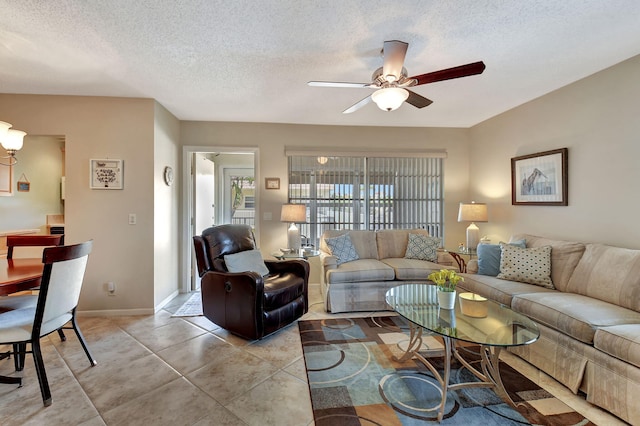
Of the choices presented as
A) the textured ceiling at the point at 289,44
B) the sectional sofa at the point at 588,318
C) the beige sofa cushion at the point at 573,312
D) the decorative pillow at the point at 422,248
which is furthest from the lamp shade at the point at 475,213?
the beige sofa cushion at the point at 573,312

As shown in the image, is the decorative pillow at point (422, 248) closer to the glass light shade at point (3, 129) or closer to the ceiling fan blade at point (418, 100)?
the ceiling fan blade at point (418, 100)

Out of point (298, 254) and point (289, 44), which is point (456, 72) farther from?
point (298, 254)

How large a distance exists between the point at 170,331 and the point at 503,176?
448 cm

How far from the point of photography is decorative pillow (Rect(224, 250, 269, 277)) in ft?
9.49

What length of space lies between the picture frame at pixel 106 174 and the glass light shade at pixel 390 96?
9.60 feet

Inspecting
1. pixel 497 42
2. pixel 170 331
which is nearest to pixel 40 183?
pixel 170 331

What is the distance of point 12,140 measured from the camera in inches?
102

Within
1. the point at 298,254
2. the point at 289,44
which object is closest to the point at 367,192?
the point at 298,254

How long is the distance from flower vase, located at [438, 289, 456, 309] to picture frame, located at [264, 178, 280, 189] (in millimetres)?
2865

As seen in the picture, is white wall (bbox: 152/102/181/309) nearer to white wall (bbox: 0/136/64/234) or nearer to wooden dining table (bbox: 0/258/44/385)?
wooden dining table (bbox: 0/258/44/385)

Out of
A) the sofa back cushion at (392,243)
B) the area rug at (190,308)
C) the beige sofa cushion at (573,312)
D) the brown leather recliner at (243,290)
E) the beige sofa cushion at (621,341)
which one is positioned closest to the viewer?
the beige sofa cushion at (621,341)

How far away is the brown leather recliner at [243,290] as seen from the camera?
2.59 m

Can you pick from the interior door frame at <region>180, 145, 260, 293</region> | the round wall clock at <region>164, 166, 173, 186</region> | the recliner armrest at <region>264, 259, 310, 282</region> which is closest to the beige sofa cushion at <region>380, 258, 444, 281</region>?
the recliner armrest at <region>264, 259, 310, 282</region>

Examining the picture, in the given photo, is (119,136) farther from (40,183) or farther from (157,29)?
(40,183)
